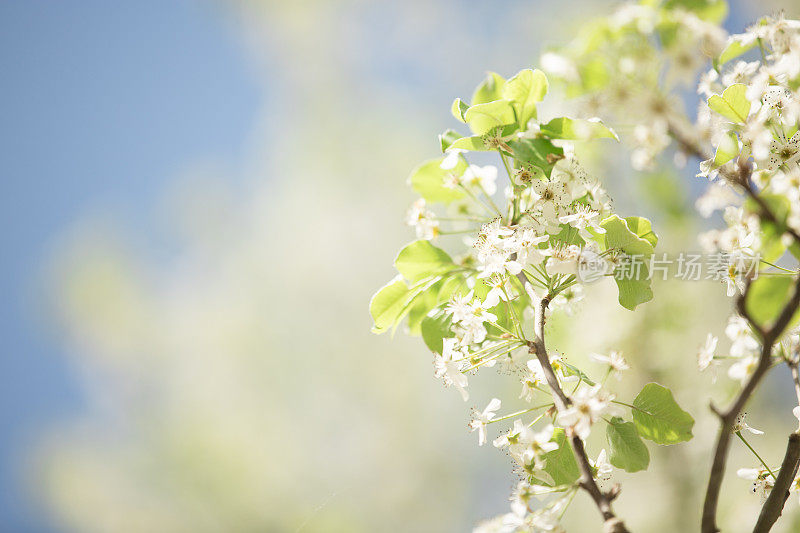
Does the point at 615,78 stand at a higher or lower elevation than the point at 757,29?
higher

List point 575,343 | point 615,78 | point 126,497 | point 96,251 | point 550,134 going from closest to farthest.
A: point 550,134
point 615,78
point 575,343
point 126,497
point 96,251

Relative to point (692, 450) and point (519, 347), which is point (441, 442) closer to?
point (692, 450)

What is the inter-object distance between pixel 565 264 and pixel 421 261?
16cm

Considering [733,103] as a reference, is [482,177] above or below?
above

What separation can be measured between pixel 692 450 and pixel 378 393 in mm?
2191

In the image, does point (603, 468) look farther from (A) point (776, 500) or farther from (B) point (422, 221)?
(B) point (422, 221)

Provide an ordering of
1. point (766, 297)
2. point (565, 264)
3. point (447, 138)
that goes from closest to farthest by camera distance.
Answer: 1. point (766, 297)
2. point (565, 264)
3. point (447, 138)

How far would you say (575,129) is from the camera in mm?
493

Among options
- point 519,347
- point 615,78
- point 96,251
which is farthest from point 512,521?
point 96,251

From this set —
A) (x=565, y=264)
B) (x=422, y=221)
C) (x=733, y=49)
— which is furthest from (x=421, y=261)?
(x=733, y=49)

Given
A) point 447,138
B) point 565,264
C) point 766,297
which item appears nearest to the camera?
point 766,297

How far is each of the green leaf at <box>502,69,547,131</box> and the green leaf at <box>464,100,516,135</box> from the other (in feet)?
0.03

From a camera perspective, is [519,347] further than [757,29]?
No

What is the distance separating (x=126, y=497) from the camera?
3.87 meters
